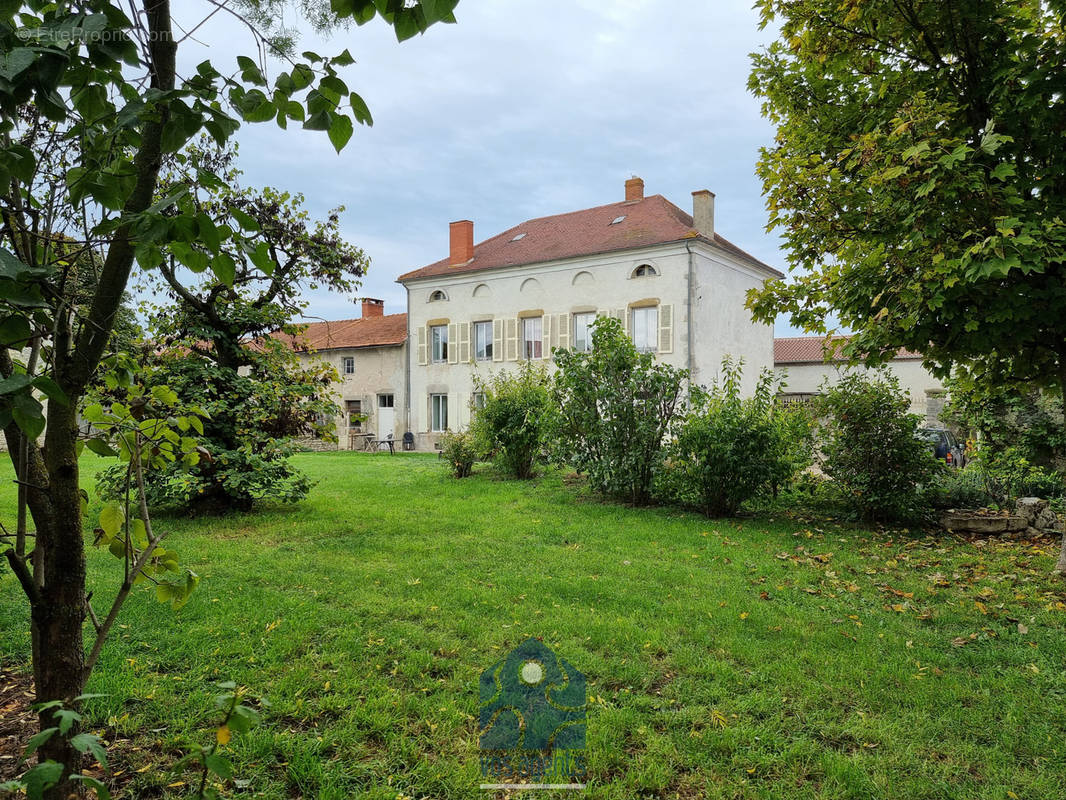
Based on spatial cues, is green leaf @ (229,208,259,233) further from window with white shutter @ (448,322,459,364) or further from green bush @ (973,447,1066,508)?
window with white shutter @ (448,322,459,364)

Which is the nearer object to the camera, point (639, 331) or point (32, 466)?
point (32, 466)

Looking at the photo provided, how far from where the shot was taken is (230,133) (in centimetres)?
129

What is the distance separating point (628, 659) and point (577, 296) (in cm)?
1918

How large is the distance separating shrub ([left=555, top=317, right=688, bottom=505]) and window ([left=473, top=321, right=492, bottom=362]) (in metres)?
14.4

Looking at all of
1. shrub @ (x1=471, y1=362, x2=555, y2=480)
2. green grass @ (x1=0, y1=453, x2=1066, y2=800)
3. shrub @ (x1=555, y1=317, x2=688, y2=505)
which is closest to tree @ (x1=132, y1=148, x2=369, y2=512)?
green grass @ (x1=0, y1=453, x2=1066, y2=800)

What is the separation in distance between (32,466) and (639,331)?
2033 centimetres

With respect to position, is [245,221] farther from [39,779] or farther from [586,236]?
[586,236]

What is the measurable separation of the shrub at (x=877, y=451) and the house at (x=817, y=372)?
15.6 meters

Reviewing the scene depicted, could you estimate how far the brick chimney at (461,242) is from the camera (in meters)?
24.8

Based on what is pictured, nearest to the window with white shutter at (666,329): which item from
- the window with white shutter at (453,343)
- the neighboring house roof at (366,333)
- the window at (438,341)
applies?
the window with white shutter at (453,343)

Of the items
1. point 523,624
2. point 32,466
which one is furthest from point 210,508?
point 32,466

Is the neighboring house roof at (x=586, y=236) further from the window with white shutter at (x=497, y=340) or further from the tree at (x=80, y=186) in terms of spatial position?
the tree at (x=80, y=186)

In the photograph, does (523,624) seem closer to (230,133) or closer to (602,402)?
(230,133)

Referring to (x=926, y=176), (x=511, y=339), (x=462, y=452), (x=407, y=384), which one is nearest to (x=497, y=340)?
(x=511, y=339)
